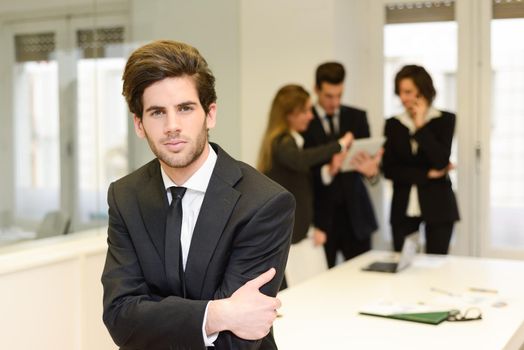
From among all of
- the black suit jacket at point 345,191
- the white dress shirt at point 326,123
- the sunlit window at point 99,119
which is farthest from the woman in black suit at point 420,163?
the sunlit window at point 99,119

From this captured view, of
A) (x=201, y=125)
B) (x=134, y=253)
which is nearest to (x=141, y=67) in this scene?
(x=201, y=125)

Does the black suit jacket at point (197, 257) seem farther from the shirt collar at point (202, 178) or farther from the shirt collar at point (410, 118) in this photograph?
the shirt collar at point (410, 118)

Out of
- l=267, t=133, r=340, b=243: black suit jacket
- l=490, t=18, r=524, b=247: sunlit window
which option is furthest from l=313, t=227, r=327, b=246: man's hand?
l=490, t=18, r=524, b=247: sunlit window

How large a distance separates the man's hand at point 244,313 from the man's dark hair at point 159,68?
46cm

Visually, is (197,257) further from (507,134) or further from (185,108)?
(507,134)

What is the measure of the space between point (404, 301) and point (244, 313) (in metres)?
1.58

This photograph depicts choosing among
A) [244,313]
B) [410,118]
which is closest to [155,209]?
[244,313]

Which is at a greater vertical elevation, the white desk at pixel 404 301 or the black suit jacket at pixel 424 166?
the black suit jacket at pixel 424 166

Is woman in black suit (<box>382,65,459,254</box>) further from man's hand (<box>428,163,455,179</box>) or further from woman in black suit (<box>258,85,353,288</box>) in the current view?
woman in black suit (<box>258,85,353,288</box>)

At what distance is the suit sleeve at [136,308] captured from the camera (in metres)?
1.85

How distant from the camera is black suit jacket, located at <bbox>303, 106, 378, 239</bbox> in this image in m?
5.03

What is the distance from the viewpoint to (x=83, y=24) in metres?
4.08

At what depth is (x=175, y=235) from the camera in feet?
6.29

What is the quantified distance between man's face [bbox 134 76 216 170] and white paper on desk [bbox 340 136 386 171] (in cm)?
293
